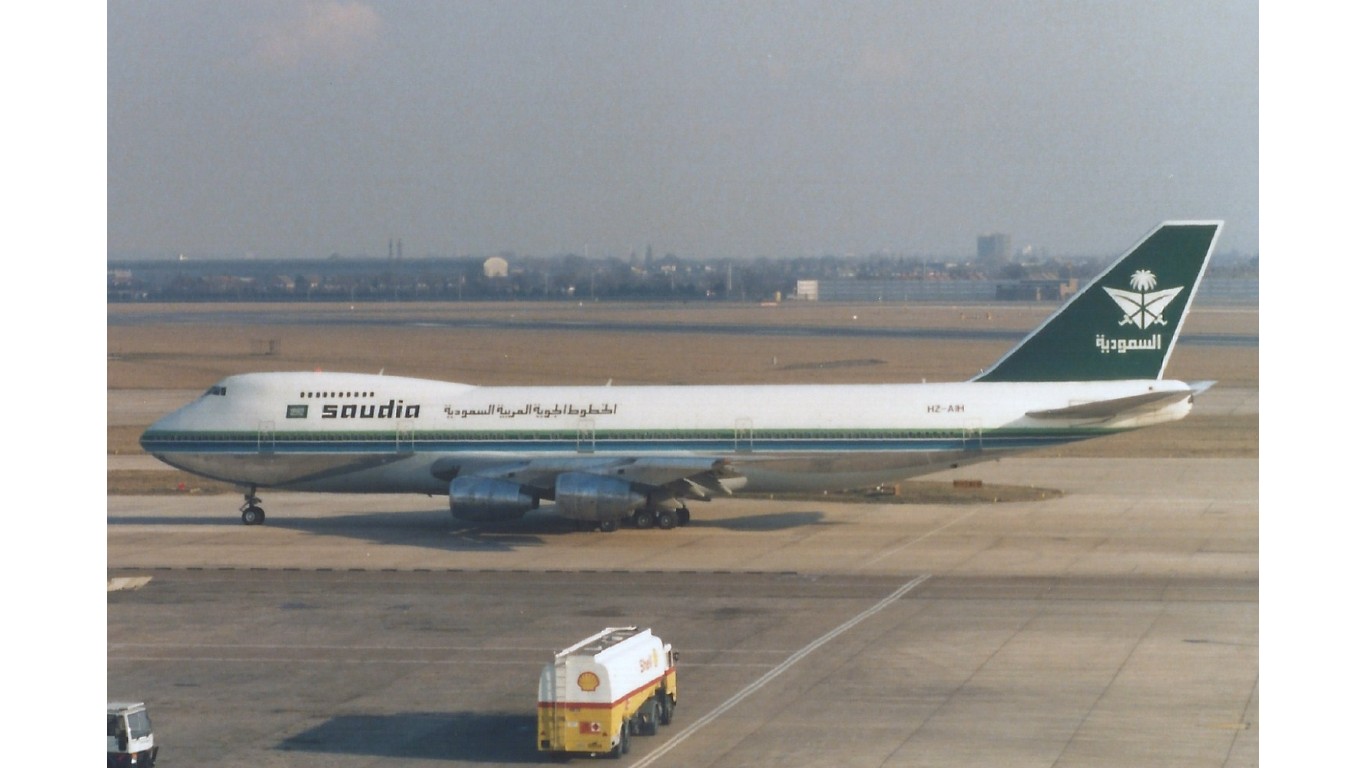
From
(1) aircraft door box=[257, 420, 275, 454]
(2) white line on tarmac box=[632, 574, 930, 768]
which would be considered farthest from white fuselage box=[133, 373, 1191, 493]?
(2) white line on tarmac box=[632, 574, 930, 768]

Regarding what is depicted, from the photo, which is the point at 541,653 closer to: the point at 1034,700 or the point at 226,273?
the point at 1034,700

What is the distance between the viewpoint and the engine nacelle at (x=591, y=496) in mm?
43469

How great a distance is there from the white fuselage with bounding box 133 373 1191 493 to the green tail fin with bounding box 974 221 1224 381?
1.07 metres

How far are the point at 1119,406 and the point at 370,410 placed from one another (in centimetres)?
2178

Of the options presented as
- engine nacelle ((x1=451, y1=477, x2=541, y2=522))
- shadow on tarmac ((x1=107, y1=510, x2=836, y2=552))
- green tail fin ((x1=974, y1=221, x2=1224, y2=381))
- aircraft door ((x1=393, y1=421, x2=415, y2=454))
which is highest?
green tail fin ((x1=974, y1=221, x2=1224, y2=381))

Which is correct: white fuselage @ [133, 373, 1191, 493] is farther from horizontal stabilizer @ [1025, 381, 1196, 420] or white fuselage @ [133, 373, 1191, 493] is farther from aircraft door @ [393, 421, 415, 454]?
horizontal stabilizer @ [1025, 381, 1196, 420]

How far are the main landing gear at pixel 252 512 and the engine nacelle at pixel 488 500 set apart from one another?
832 cm

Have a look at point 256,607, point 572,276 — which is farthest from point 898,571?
point 572,276

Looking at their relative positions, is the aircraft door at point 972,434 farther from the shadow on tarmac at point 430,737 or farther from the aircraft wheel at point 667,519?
the shadow on tarmac at point 430,737

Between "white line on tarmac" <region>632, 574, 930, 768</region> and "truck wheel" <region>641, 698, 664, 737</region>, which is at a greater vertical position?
"truck wheel" <region>641, 698, 664, 737</region>

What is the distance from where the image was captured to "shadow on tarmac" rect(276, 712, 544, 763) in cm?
2336

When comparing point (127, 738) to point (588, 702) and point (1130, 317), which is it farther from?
point (1130, 317)

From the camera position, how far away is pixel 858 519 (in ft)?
158

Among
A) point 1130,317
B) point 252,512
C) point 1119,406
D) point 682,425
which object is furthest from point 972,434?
point 252,512
